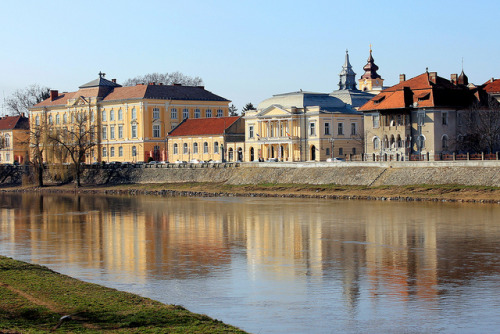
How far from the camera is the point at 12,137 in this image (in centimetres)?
13438

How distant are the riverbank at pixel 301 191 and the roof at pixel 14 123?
37755 millimetres

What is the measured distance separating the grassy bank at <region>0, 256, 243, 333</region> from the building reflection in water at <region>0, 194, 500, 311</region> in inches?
193

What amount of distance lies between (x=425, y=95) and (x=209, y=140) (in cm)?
3297

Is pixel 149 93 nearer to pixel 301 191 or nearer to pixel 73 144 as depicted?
pixel 73 144

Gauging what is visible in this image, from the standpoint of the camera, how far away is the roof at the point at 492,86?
86338mm

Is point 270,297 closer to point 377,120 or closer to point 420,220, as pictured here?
point 420,220

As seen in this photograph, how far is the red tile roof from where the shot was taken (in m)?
86.4

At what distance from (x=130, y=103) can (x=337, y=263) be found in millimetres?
82711

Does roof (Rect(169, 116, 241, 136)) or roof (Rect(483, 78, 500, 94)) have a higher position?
roof (Rect(483, 78, 500, 94))

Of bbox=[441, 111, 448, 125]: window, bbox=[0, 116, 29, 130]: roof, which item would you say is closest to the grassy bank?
bbox=[441, 111, 448, 125]: window

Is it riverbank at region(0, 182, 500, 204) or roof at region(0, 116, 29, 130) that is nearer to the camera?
riverbank at region(0, 182, 500, 204)

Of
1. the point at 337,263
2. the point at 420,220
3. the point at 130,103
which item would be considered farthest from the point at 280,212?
the point at 130,103

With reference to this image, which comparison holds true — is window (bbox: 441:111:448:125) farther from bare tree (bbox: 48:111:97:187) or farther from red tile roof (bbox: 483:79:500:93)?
bare tree (bbox: 48:111:97:187)

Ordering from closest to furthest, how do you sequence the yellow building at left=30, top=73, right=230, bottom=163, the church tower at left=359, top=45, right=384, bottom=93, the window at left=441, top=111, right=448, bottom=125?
the window at left=441, top=111, right=448, bottom=125, the yellow building at left=30, top=73, right=230, bottom=163, the church tower at left=359, top=45, right=384, bottom=93
